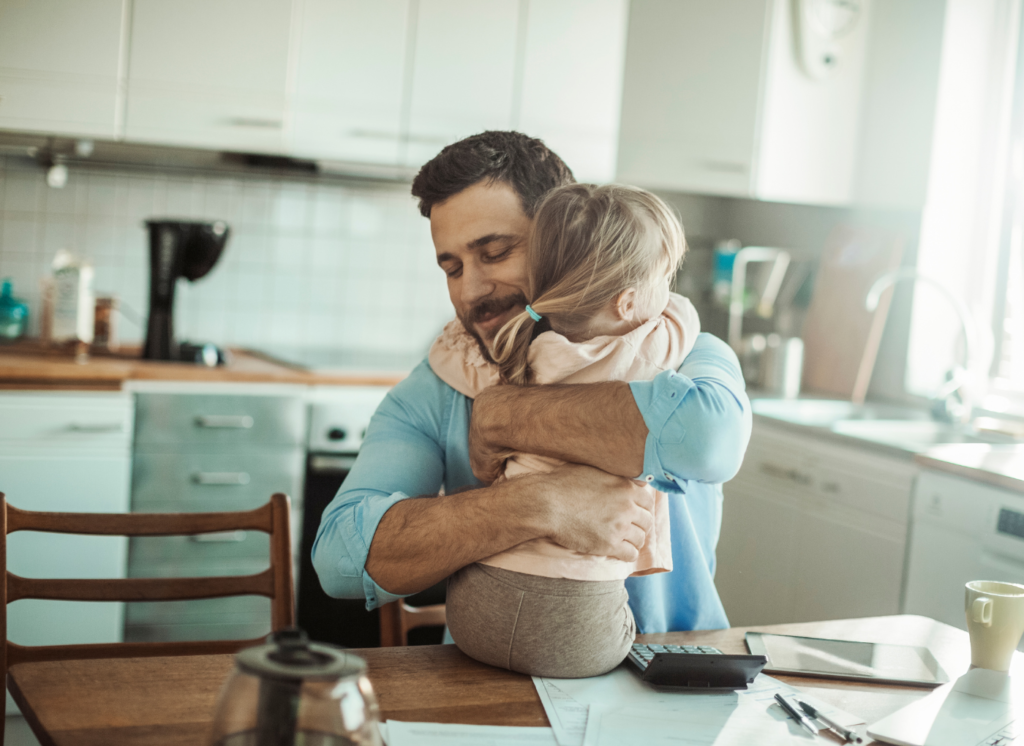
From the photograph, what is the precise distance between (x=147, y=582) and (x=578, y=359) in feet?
2.16

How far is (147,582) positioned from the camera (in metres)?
1.20

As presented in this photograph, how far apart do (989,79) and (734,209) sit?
97 centimetres

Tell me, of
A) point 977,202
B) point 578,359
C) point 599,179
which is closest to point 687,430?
point 578,359

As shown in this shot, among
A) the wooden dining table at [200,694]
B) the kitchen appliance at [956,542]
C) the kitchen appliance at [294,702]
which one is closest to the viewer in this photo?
the kitchen appliance at [294,702]

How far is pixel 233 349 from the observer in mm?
3062

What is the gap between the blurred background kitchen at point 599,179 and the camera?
97.6 inches

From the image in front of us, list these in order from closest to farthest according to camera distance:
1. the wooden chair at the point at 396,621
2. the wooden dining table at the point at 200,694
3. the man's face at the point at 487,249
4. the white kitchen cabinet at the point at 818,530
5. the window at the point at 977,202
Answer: the wooden dining table at the point at 200,694
the man's face at the point at 487,249
the wooden chair at the point at 396,621
the white kitchen cabinet at the point at 818,530
the window at the point at 977,202

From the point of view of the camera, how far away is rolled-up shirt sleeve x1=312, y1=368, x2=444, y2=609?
98cm

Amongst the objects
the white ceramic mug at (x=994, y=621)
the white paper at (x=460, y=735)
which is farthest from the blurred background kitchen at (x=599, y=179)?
the white paper at (x=460, y=735)

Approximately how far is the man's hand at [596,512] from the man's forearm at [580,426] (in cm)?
2

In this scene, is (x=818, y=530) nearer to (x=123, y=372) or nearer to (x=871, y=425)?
(x=871, y=425)

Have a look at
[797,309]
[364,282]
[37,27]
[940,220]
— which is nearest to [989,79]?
[940,220]

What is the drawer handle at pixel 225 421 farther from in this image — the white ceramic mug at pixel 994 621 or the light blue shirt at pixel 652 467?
the white ceramic mug at pixel 994 621

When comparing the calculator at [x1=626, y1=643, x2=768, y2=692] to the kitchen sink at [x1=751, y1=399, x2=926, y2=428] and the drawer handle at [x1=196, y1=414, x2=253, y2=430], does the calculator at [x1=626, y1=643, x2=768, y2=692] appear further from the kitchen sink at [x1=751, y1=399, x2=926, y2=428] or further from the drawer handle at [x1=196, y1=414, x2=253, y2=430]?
the kitchen sink at [x1=751, y1=399, x2=926, y2=428]
